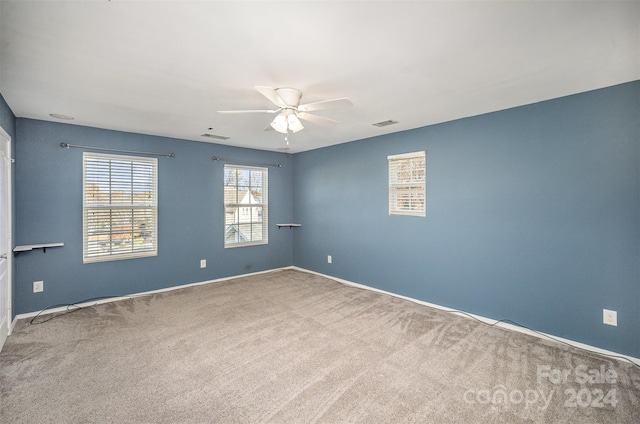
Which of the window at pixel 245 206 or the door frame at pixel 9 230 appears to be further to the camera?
the window at pixel 245 206

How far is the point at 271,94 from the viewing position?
7.38 ft

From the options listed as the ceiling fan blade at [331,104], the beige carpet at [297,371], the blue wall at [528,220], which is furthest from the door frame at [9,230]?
the blue wall at [528,220]

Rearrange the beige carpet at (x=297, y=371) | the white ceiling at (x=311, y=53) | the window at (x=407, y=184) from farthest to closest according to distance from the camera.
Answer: the window at (x=407, y=184)
the beige carpet at (x=297, y=371)
the white ceiling at (x=311, y=53)

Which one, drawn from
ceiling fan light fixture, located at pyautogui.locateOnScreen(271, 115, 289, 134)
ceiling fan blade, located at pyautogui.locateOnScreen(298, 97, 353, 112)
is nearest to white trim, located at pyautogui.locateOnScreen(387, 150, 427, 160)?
ceiling fan blade, located at pyautogui.locateOnScreen(298, 97, 353, 112)

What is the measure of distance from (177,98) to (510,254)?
387 centimetres

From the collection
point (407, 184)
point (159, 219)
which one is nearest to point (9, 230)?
point (159, 219)

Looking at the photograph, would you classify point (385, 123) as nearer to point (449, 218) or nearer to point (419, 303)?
point (449, 218)

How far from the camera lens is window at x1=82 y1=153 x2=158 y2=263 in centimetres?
396

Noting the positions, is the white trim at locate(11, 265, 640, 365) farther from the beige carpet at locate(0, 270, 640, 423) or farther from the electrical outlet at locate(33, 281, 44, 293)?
the electrical outlet at locate(33, 281, 44, 293)

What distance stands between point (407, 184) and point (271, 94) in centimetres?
263

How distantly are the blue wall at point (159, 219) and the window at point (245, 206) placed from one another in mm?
134

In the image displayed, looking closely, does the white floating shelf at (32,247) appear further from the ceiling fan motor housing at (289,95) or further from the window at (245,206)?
the ceiling fan motor housing at (289,95)

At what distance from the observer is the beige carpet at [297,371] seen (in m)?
1.93

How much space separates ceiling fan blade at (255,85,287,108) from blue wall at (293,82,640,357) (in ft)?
7.62
